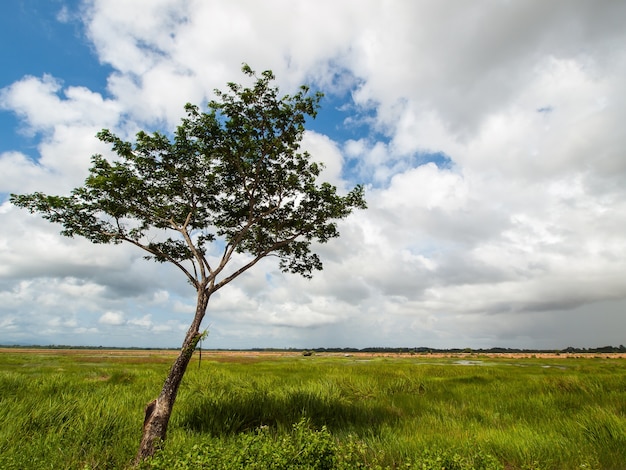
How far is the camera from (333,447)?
271 inches

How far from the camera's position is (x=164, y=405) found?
28.2ft

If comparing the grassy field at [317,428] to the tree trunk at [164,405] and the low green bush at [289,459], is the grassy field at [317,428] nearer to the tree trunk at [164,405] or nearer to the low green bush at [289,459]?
the low green bush at [289,459]

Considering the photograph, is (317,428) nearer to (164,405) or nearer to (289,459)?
(164,405)

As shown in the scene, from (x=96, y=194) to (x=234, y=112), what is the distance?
4706mm

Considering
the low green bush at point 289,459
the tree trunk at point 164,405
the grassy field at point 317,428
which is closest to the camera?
the low green bush at point 289,459

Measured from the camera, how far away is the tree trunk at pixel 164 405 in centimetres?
825

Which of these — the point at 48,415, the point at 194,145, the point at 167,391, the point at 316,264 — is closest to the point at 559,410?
the point at 316,264

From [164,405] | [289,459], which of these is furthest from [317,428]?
[289,459]

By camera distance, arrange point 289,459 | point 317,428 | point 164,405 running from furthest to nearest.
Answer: point 317,428 < point 164,405 < point 289,459

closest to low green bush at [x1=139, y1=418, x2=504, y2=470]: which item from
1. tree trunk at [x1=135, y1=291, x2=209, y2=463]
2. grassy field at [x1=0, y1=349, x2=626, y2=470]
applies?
grassy field at [x1=0, y1=349, x2=626, y2=470]

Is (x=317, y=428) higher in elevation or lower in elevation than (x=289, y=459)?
lower

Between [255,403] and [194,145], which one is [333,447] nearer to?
[255,403]

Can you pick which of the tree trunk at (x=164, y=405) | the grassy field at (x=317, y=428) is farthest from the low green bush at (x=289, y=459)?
the tree trunk at (x=164, y=405)

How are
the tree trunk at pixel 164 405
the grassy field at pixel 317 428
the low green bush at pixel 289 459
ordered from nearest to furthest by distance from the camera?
the low green bush at pixel 289 459 → the grassy field at pixel 317 428 → the tree trunk at pixel 164 405
